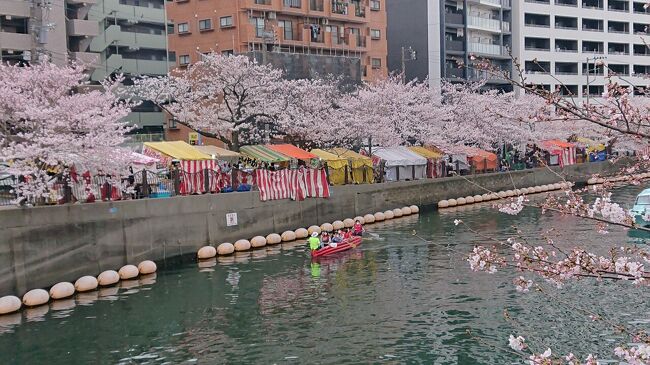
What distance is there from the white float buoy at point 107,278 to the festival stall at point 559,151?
48636 mm

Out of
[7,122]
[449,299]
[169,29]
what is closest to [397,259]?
[449,299]

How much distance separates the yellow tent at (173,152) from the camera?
3434 cm

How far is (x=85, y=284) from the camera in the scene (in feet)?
82.4

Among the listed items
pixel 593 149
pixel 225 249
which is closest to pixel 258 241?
pixel 225 249

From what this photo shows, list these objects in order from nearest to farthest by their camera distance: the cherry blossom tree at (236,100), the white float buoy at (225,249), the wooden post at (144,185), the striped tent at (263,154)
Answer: the wooden post at (144,185), the white float buoy at (225,249), the striped tent at (263,154), the cherry blossom tree at (236,100)

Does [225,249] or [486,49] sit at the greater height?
[486,49]

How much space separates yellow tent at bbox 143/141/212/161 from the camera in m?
34.3

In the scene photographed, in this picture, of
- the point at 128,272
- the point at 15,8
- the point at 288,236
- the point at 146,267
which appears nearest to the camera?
the point at 128,272

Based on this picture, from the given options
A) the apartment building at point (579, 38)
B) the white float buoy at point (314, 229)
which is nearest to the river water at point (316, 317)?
the white float buoy at point (314, 229)

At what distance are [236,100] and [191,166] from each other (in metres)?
10.4

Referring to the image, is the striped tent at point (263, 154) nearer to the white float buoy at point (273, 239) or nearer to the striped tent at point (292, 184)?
the striped tent at point (292, 184)

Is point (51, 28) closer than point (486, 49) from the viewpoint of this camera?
Yes

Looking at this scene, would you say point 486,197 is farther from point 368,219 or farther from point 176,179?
point 176,179

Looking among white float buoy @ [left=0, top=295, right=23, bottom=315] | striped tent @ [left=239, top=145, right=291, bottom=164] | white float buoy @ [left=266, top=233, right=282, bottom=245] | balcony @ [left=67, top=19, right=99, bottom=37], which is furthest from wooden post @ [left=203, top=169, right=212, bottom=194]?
balcony @ [left=67, top=19, right=99, bottom=37]
